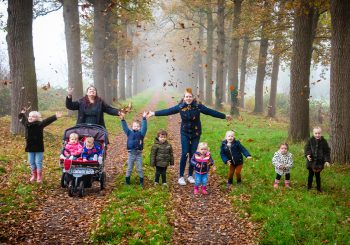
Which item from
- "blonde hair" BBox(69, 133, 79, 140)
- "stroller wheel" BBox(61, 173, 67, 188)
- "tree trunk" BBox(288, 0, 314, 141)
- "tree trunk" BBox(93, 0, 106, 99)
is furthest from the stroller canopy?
"tree trunk" BBox(93, 0, 106, 99)

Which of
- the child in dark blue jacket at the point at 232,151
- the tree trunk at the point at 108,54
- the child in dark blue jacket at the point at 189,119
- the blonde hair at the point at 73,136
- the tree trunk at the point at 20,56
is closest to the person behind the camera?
the blonde hair at the point at 73,136

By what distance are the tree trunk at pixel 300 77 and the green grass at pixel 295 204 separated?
5.02 feet

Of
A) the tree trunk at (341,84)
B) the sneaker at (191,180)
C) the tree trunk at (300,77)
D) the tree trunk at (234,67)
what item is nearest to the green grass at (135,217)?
the sneaker at (191,180)

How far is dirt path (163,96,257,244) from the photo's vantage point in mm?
6654

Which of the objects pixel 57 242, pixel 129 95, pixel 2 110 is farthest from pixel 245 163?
pixel 129 95

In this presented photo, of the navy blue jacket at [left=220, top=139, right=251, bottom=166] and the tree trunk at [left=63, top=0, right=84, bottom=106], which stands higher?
the tree trunk at [left=63, top=0, right=84, bottom=106]

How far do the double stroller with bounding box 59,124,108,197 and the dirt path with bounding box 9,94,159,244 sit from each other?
0.78 ft

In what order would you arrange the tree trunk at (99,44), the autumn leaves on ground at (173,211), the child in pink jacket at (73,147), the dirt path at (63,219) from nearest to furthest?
the dirt path at (63,219) → the autumn leaves on ground at (173,211) → the child in pink jacket at (73,147) → the tree trunk at (99,44)

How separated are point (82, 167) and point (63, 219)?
1504 mm

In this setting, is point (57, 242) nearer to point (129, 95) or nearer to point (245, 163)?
point (245, 163)

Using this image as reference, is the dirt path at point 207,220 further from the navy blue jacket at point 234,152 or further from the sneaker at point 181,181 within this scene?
the navy blue jacket at point 234,152

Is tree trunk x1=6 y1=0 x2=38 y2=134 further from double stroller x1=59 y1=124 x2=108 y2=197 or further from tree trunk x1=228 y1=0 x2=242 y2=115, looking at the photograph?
tree trunk x1=228 y1=0 x2=242 y2=115

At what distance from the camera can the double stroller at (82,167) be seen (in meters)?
8.32

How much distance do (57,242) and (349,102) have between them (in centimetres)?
924
